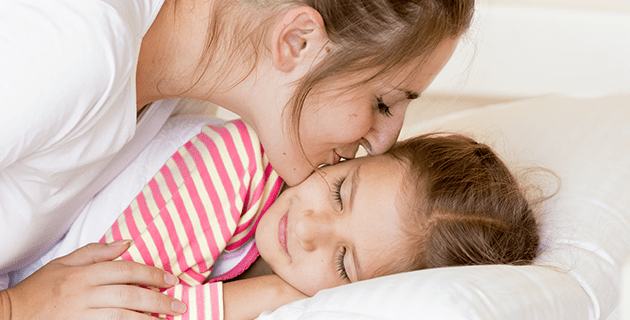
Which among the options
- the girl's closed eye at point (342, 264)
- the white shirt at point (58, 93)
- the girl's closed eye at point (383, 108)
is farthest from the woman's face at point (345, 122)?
the white shirt at point (58, 93)

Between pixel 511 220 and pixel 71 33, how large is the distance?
72 cm

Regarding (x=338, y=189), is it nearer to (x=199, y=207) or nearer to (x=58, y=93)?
(x=199, y=207)

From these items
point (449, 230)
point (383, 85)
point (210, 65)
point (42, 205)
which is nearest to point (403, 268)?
point (449, 230)

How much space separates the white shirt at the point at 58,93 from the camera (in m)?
0.60

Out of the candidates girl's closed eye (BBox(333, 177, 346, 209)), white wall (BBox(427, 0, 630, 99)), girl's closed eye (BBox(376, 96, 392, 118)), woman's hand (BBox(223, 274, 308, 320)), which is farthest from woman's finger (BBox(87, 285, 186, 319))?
white wall (BBox(427, 0, 630, 99))

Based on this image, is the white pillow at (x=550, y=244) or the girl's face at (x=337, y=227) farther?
the girl's face at (x=337, y=227)

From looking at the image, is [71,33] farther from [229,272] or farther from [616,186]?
[616,186]

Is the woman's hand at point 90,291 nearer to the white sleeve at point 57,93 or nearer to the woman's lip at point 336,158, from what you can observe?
the white sleeve at point 57,93

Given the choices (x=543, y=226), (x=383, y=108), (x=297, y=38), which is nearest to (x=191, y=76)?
(x=297, y=38)

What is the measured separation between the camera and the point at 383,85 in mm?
827

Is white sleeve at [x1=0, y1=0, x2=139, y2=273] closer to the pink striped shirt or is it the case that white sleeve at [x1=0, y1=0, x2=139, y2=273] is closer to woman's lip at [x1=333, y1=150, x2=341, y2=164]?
the pink striped shirt

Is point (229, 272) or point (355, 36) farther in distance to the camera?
point (229, 272)

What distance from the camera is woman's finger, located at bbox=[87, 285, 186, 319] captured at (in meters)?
0.82

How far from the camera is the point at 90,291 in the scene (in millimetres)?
830
